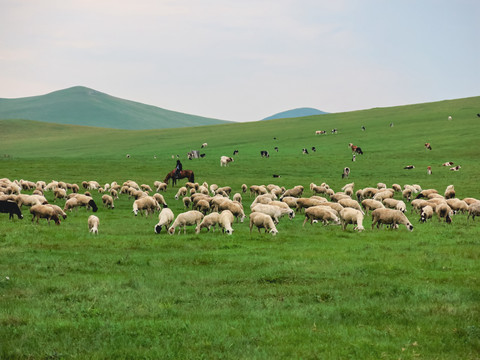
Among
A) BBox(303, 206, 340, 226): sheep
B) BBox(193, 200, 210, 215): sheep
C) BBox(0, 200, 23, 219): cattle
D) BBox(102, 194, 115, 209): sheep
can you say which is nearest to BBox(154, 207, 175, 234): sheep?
BBox(193, 200, 210, 215): sheep

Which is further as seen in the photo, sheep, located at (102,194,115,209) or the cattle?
sheep, located at (102,194,115,209)

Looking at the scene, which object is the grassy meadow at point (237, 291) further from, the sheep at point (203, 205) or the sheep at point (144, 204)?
the sheep at point (203, 205)

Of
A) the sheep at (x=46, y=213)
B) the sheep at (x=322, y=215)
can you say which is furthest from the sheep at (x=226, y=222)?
the sheep at (x=46, y=213)

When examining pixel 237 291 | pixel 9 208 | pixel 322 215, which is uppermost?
pixel 9 208

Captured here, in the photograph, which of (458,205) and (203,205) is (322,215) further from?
(458,205)

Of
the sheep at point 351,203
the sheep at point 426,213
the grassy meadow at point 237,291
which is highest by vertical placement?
the sheep at point 351,203

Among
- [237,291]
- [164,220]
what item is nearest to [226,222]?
[164,220]

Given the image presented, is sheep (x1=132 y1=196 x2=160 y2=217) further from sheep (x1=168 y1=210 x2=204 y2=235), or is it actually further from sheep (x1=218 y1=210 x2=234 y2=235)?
sheep (x1=218 y1=210 x2=234 y2=235)

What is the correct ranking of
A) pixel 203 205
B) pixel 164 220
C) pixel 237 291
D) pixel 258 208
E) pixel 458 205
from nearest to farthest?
1. pixel 237 291
2. pixel 164 220
3. pixel 258 208
4. pixel 203 205
5. pixel 458 205

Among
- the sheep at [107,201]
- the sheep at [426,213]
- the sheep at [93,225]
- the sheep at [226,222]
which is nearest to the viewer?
the sheep at [93,225]

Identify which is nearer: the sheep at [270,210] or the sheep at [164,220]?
the sheep at [164,220]

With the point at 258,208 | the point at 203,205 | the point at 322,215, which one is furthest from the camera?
the point at 203,205

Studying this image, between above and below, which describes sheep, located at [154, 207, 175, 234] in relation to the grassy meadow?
above

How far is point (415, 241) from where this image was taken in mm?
18953
